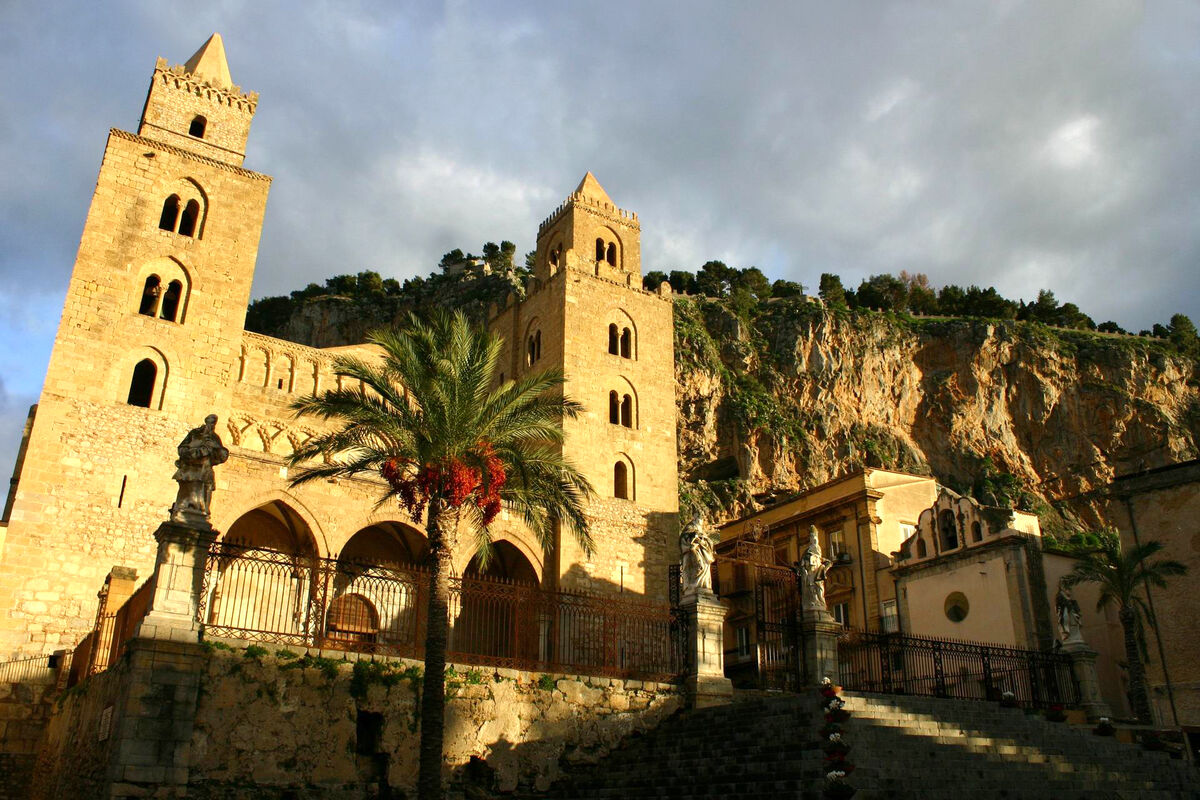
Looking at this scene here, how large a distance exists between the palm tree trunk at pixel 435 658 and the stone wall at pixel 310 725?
0.74 metres

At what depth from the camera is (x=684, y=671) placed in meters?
17.9

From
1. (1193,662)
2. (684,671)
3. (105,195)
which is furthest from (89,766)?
(1193,662)

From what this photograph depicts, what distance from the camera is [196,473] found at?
1434 cm

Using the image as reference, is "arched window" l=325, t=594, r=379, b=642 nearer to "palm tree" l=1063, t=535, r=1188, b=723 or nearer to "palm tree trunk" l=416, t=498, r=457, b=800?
"palm tree trunk" l=416, t=498, r=457, b=800

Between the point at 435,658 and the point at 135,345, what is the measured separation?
1564cm

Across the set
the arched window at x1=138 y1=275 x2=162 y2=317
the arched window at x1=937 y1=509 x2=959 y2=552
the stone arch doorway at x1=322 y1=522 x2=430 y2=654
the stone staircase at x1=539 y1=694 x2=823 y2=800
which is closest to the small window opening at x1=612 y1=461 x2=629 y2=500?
the stone arch doorway at x1=322 y1=522 x2=430 y2=654

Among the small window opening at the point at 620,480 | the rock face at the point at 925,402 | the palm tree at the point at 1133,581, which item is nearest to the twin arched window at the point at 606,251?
the small window opening at the point at 620,480

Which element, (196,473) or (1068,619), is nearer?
(196,473)

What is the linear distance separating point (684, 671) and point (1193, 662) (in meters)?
13.9

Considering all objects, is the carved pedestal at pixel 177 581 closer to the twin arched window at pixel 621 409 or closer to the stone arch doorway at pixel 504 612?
the stone arch doorway at pixel 504 612

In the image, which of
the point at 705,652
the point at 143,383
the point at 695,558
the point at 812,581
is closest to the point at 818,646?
the point at 812,581

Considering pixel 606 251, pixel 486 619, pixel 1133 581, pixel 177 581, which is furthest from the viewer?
pixel 606 251

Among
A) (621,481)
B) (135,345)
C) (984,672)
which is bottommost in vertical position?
(984,672)

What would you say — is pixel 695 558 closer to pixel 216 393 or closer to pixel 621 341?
pixel 216 393
